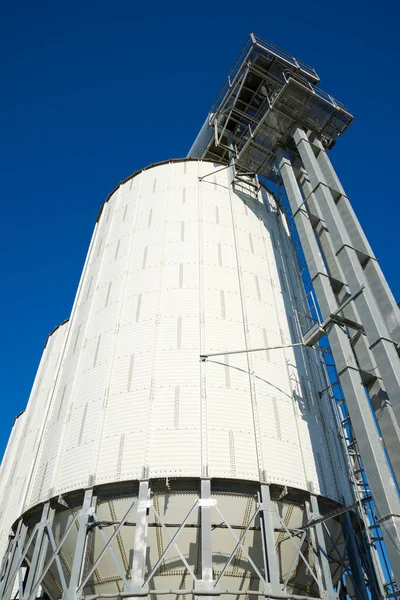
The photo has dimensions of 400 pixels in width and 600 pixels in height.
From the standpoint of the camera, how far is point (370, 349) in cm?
1481

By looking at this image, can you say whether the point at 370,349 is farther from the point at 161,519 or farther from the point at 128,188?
the point at 128,188

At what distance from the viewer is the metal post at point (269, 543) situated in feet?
37.7

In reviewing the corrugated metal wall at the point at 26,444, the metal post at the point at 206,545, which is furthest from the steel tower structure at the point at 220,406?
the corrugated metal wall at the point at 26,444

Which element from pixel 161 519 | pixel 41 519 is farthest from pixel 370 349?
pixel 41 519

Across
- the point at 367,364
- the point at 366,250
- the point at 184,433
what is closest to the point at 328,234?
the point at 366,250

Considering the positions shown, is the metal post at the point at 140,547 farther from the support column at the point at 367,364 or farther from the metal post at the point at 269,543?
the support column at the point at 367,364

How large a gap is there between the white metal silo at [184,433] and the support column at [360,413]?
211cm

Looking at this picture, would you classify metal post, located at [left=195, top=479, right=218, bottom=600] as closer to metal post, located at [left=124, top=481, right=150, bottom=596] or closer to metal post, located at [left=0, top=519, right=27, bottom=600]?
metal post, located at [left=124, top=481, right=150, bottom=596]

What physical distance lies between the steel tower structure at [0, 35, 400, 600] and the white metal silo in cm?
6

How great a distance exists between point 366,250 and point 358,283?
7.35 feet

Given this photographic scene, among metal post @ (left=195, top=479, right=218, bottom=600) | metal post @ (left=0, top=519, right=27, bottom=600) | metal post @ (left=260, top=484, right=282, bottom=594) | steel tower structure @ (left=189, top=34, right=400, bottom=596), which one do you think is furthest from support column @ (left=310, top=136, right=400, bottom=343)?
metal post @ (left=0, top=519, right=27, bottom=600)

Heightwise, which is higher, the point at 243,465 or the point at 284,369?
the point at 284,369

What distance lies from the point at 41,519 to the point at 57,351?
1536 centimetres

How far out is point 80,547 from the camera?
12125 mm
